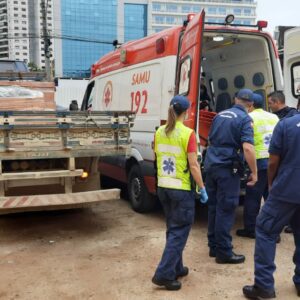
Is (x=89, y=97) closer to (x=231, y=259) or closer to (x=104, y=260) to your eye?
(x=104, y=260)

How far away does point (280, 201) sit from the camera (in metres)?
3.59

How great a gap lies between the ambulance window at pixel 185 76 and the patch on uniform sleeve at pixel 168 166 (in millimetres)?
1482

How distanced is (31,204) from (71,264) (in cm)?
90

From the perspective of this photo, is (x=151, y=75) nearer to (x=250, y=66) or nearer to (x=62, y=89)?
(x=250, y=66)

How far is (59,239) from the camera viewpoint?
18.1 ft

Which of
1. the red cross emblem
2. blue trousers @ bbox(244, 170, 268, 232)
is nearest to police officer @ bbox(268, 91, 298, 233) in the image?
blue trousers @ bbox(244, 170, 268, 232)

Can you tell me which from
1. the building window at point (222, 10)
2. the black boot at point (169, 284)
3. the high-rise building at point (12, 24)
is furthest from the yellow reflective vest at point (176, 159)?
the building window at point (222, 10)

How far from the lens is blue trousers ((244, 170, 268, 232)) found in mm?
5305

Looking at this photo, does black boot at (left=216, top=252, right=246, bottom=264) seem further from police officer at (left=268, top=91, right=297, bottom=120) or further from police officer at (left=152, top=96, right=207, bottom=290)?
police officer at (left=268, top=91, right=297, bottom=120)

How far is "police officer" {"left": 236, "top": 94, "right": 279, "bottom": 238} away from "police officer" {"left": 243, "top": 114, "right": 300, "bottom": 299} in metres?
1.52

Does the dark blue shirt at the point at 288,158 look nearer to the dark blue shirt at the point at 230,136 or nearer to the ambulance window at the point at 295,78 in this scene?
the dark blue shirt at the point at 230,136

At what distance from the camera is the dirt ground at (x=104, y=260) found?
3963mm

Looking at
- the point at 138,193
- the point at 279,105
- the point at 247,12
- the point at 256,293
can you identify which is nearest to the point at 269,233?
the point at 256,293

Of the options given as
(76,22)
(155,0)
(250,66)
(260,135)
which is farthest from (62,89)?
(155,0)
